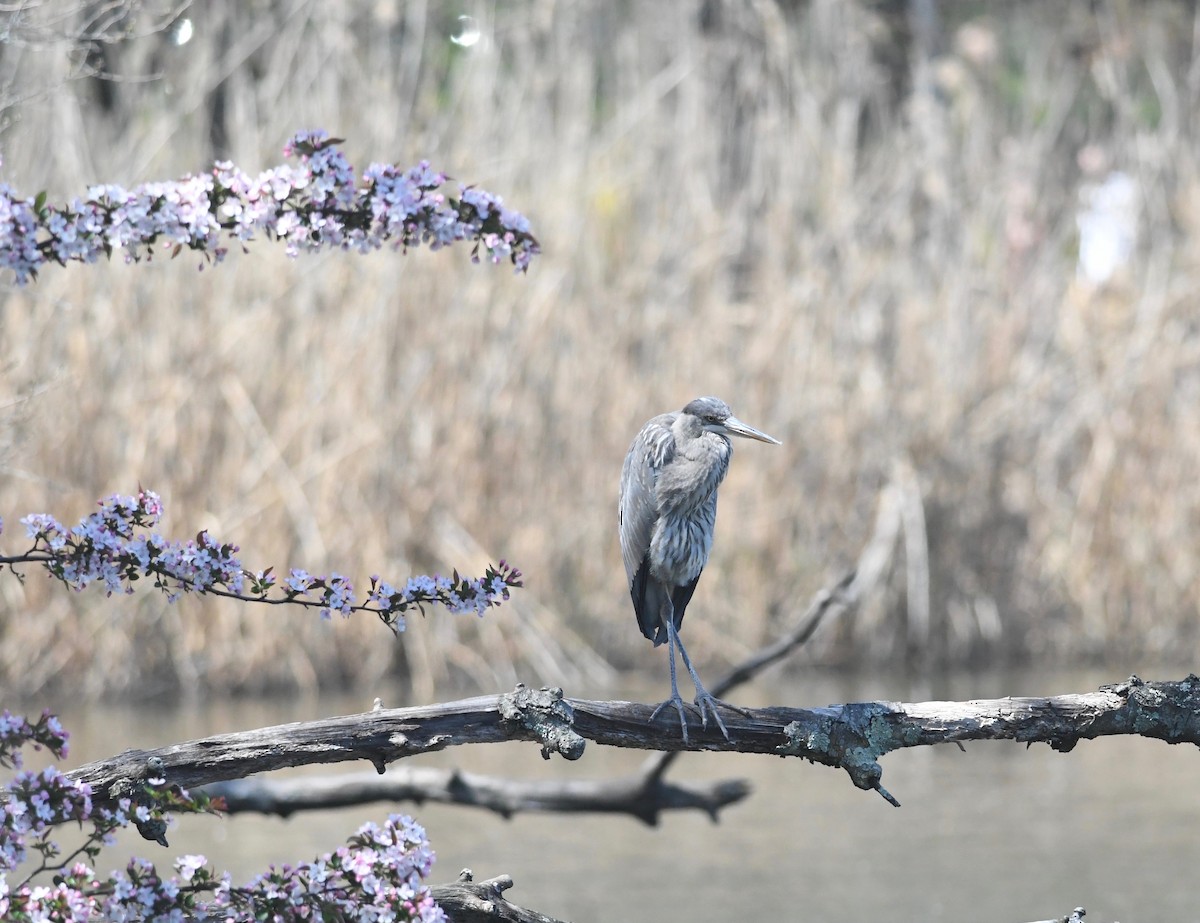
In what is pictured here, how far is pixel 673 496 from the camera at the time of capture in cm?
394

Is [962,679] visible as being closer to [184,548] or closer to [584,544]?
[584,544]

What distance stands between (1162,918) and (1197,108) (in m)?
5.92

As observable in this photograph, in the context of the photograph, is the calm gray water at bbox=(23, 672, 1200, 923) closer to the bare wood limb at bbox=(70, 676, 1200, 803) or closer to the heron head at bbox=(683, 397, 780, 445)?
the heron head at bbox=(683, 397, 780, 445)

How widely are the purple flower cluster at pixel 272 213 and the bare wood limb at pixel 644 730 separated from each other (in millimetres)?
769

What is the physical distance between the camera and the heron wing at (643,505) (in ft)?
13.1

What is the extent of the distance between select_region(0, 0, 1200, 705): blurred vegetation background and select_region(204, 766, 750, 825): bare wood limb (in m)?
2.87


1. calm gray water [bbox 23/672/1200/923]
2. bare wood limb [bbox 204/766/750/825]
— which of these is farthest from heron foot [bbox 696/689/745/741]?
calm gray water [bbox 23/672/1200/923]

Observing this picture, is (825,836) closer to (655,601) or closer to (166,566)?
(655,601)

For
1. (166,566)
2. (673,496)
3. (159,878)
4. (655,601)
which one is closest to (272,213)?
(166,566)

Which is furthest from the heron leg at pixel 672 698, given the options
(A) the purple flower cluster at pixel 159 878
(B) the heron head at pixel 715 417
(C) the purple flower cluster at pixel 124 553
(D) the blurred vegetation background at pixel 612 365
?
(D) the blurred vegetation background at pixel 612 365

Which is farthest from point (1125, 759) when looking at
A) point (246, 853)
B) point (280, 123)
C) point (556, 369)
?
point (280, 123)

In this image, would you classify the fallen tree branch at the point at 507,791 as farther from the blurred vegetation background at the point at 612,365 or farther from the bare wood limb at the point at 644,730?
the blurred vegetation background at the point at 612,365

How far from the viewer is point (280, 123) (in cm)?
796

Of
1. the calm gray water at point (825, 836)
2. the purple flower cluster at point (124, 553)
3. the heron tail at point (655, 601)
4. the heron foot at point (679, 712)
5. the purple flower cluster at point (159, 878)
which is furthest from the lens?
the calm gray water at point (825, 836)
